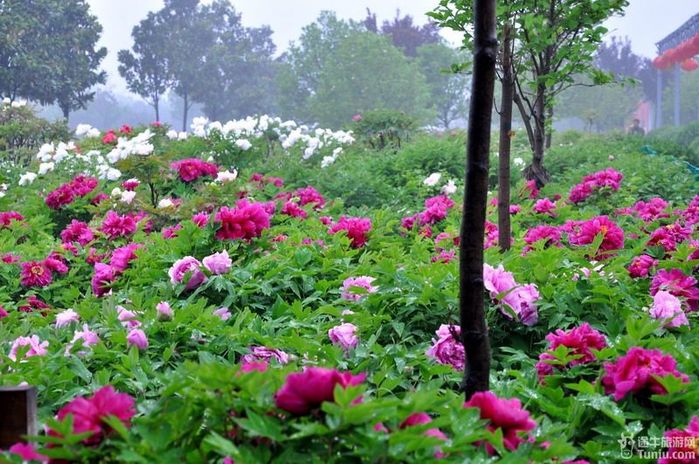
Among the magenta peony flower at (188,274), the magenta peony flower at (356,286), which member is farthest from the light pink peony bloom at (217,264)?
the magenta peony flower at (356,286)

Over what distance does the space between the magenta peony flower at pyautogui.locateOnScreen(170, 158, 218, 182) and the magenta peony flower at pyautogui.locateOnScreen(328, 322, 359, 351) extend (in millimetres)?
4026

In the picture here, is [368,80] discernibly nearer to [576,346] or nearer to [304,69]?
[304,69]

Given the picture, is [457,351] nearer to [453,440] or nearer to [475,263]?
[475,263]

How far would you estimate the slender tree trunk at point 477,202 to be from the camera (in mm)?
1516

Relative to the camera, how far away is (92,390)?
1.82 metres

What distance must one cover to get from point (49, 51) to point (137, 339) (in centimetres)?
3623

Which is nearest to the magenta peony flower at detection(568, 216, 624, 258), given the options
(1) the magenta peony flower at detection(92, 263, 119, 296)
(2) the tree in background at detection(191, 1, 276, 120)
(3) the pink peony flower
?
(1) the magenta peony flower at detection(92, 263, 119, 296)

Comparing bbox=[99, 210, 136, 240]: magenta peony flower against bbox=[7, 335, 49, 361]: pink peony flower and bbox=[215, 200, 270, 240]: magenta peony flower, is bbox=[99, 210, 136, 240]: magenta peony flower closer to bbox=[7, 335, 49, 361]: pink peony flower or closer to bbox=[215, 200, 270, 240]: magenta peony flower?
bbox=[215, 200, 270, 240]: magenta peony flower

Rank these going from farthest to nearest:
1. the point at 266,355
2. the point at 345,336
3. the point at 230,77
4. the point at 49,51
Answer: the point at 230,77
the point at 49,51
the point at 345,336
the point at 266,355

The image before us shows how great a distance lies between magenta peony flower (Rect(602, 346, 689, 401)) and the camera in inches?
62.3

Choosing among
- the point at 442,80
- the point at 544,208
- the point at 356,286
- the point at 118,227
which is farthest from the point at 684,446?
the point at 442,80

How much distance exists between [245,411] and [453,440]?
1.14 feet

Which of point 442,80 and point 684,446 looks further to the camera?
point 442,80

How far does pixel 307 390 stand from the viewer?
1.11 metres
